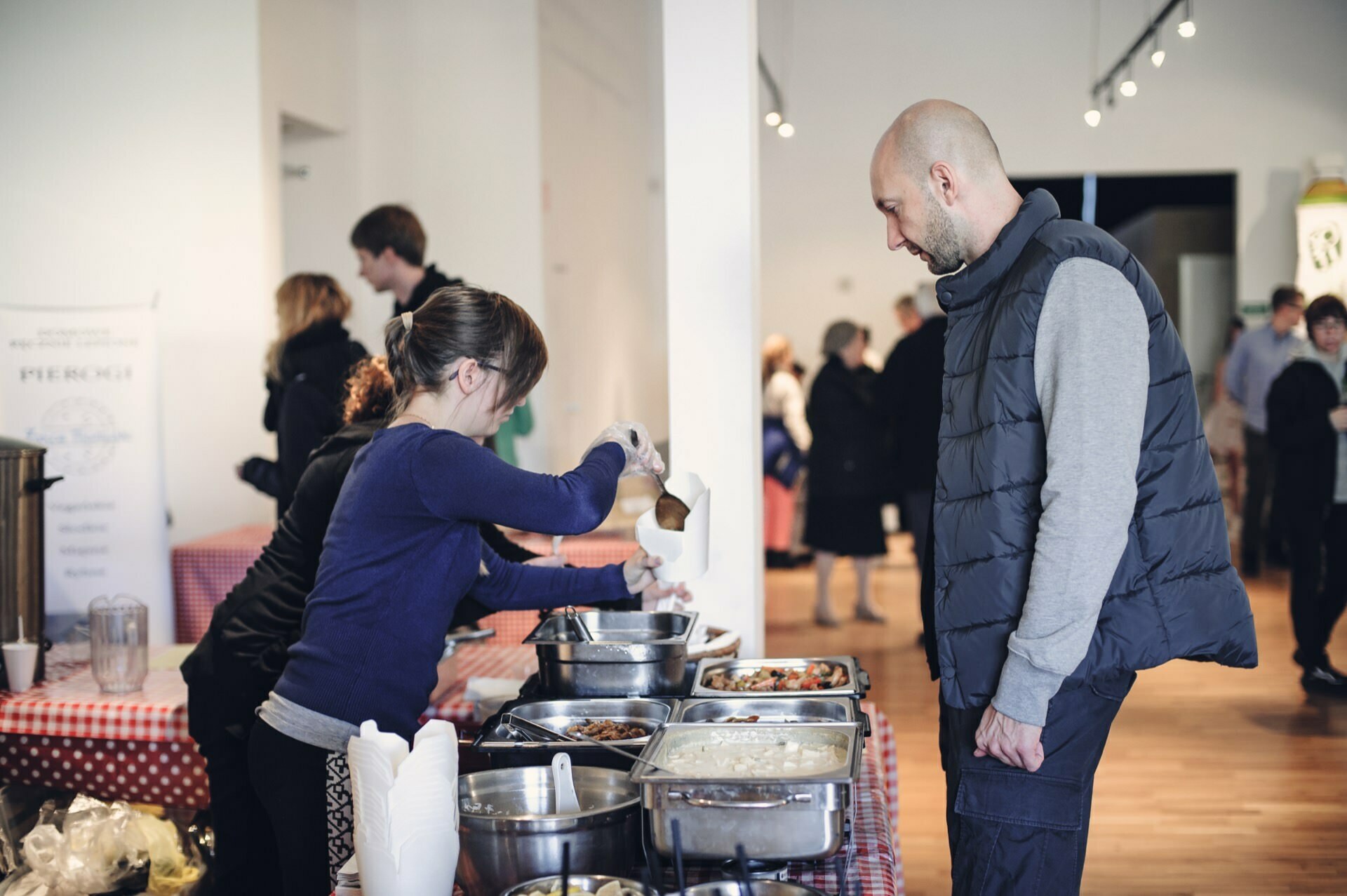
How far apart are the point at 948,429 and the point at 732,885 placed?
2.44 ft

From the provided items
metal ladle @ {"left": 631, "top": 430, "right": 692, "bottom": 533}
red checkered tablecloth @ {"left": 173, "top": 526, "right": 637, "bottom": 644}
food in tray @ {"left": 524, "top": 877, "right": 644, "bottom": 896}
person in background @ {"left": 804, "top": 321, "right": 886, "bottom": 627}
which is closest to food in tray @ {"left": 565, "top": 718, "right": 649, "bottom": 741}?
metal ladle @ {"left": 631, "top": 430, "right": 692, "bottom": 533}

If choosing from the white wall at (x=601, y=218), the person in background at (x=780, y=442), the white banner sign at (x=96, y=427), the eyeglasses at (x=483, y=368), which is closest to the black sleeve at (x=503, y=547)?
the eyeglasses at (x=483, y=368)

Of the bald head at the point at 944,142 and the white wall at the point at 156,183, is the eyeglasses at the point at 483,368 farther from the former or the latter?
the white wall at the point at 156,183

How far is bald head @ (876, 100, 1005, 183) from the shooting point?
1679 millimetres

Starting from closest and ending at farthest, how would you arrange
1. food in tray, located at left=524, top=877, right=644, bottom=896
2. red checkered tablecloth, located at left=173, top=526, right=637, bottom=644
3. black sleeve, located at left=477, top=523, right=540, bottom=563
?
food in tray, located at left=524, top=877, right=644, bottom=896
black sleeve, located at left=477, top=523, right=540, bottom=563
red checkered tablecloth, located at left=173, top=526, right=637, bottom=644

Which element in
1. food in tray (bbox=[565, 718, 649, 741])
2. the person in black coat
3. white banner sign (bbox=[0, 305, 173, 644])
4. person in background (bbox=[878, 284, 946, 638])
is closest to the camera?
food in tray (bbox=[565, 718, 649, 741])

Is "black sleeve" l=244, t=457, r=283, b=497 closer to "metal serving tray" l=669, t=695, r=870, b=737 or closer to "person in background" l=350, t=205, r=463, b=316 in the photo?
"person in background" l=350, t=205, r=463, b=316

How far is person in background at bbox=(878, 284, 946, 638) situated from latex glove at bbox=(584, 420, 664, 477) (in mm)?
3399

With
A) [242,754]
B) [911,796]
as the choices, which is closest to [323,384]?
[242,754]

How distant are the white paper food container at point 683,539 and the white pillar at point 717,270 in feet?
2.50

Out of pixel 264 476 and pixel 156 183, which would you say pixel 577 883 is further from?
pixel 156 183

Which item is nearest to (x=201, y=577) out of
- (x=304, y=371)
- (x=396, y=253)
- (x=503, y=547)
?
(x=304, y=371)

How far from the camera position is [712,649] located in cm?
251

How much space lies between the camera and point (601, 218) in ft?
23.5
